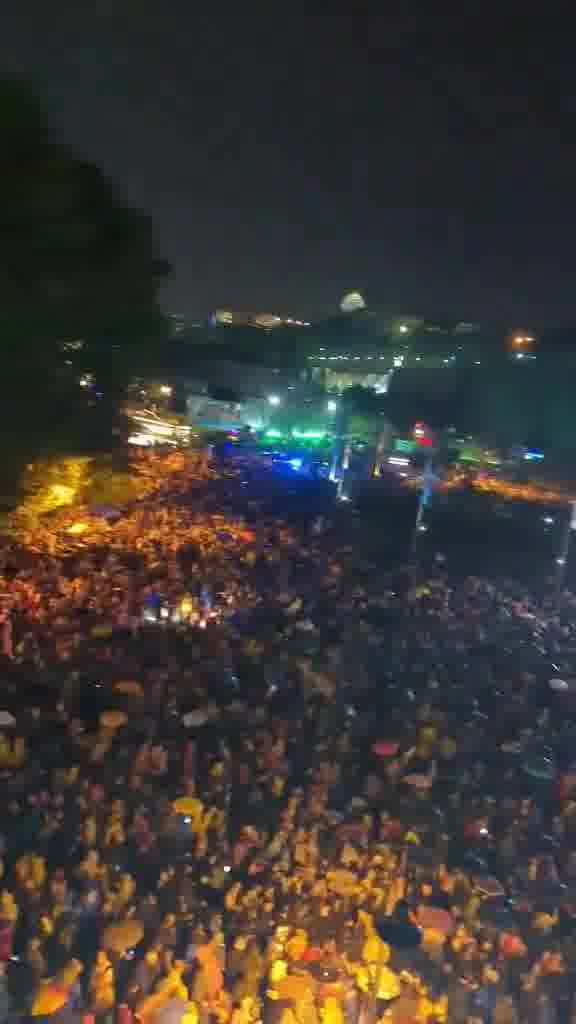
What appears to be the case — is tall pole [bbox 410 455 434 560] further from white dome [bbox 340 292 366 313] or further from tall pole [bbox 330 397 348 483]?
white dome [bbox 340 292 366 313]

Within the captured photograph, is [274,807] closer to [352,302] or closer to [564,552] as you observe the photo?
[564,552]

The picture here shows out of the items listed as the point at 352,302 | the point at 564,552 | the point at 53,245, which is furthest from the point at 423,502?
the point at 352,302

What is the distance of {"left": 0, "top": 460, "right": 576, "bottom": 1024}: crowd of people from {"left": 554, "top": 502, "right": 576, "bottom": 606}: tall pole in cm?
394

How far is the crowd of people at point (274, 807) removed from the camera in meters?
3.94

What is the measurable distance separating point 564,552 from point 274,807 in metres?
11.7

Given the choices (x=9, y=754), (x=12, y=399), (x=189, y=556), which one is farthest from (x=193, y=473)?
(x=9, y=754)

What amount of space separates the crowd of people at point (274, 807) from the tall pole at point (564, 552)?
3942 mm

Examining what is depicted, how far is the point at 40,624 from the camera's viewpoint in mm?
7516

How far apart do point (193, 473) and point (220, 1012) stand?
12057 millimetres

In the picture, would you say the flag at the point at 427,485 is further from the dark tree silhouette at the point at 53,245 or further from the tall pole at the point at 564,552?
the dark tree silhouette at the point at 53,245

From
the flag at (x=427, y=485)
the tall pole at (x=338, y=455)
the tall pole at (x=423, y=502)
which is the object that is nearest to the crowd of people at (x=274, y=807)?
the tall pole at (x=423, y=502)

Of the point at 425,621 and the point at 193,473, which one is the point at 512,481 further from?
the point at 425,621

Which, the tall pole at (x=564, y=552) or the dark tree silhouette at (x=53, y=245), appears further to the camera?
the tall pole at (x=564, y=552)

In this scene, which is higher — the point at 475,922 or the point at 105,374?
the point at 105,374
